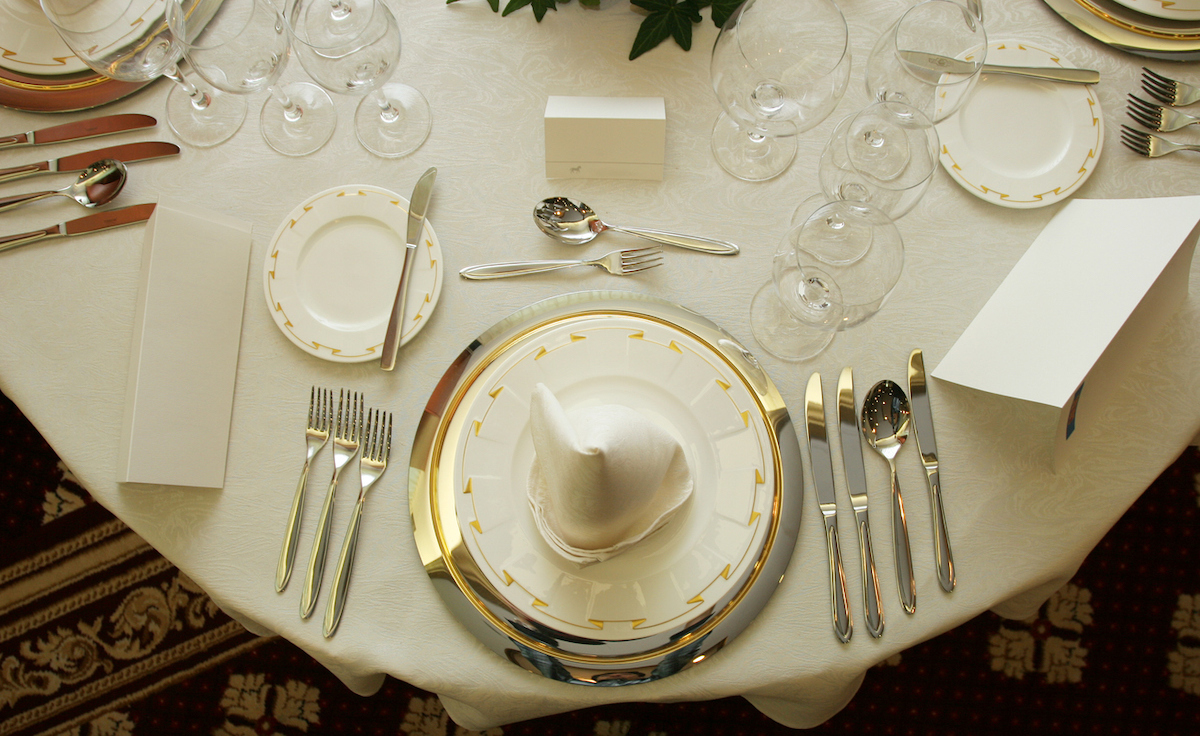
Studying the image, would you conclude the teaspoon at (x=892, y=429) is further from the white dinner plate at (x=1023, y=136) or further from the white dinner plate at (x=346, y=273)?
the white dinner plate at (x=346, y=273)

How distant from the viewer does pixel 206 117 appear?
0.90m

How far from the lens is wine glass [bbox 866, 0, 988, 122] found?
0.77 m

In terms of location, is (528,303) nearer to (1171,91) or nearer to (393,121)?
(393,121)

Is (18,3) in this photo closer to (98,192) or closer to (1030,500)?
(98,192)

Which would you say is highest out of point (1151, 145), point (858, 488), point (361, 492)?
point (1151, 145)

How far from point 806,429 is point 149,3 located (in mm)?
950

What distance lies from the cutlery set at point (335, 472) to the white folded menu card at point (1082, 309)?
2.14 ft

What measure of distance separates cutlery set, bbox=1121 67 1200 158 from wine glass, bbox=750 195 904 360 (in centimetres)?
38

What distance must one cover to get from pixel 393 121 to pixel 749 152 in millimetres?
460

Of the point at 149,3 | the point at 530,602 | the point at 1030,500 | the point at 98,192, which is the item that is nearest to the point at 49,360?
the point at 98,192

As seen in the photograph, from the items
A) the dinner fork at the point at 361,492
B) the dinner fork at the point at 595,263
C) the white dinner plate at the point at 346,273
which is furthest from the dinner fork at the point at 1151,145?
the dinner fork at the point at 361,492

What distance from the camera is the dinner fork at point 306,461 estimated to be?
2.48 ft

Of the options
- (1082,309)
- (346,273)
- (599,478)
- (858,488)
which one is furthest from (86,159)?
(1082,309)

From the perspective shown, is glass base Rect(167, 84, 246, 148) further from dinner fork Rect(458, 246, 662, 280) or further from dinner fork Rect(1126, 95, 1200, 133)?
dinner fork Rect(1126, 95, 1200, 133)
